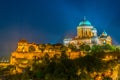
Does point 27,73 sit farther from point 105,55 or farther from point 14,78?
point 105,55

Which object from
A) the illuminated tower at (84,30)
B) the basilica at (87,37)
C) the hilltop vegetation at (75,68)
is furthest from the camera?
the illuminated tower at (84,30)

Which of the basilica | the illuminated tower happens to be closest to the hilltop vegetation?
the basilica

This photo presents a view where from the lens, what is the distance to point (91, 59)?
41750mm

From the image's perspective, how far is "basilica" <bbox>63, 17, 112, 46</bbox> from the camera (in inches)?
2293

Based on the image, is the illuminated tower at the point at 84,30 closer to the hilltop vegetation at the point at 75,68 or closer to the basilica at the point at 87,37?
the basilica at the point at 87,37

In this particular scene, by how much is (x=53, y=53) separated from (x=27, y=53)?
3128mm

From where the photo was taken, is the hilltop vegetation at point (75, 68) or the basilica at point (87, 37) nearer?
the hilltop vegetation at point (75, 68)

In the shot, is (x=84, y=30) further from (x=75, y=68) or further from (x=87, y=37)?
(x=75, y=68)

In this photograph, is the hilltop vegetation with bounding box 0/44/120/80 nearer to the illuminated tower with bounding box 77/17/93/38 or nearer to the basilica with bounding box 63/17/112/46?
the basilica with bounding box 63/17/112/46

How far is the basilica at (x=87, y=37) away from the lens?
58.2 metres

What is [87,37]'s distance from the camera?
59094 mm

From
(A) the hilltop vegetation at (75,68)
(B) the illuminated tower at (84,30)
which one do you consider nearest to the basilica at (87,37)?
(B) the illuminated tower at (84,30)

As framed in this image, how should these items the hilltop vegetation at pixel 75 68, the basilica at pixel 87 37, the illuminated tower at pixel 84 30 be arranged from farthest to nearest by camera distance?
the illuminated tower at pixel 84 30 → the basilica at pixel 87 37 → the hilltop vegetation at pixel 75 68

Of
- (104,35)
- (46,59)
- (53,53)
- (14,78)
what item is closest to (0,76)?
(14,78)
